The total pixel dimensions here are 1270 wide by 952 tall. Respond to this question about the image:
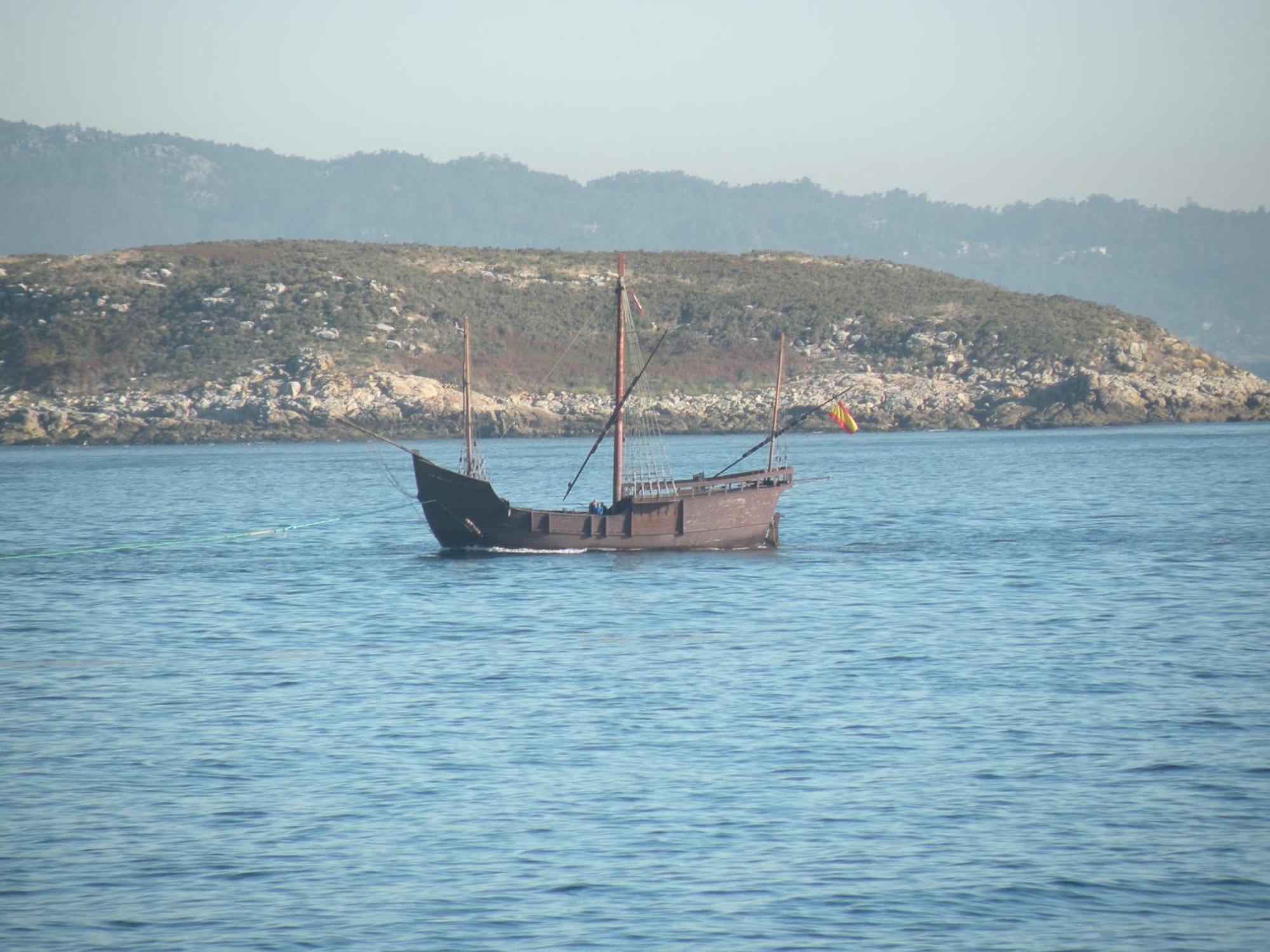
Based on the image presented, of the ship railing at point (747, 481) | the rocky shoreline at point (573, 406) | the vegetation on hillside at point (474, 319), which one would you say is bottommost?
the ship railing at point (747, 481)

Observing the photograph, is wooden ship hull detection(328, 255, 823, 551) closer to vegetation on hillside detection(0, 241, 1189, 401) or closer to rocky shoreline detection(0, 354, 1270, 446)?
rocky shoreline detection(0, 354, 1270, 446)

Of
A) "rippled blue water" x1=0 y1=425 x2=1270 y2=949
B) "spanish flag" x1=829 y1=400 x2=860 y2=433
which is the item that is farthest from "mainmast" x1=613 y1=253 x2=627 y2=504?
"spanish flag" x1=829 y1=400 x2=860 y2=433

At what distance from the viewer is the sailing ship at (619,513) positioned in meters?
44.2

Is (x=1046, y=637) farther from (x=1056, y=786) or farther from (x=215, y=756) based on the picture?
(x=215, y=756)

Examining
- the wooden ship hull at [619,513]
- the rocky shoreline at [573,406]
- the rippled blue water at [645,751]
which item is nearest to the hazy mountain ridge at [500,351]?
the rocky shoreline at [573,406]

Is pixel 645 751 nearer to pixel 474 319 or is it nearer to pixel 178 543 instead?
pixel 178 543

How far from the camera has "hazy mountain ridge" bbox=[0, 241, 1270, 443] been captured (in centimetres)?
13612

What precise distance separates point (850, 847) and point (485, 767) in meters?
5.57

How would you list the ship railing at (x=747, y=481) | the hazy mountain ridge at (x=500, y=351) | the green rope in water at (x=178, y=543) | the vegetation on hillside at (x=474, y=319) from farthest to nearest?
the vegetation on hillside at (x=474, y=319), the hazy mountain ridge at (x=500, y=351), the green rope in water at (x=178, y=543), the ship railing at (x=747, y=481)

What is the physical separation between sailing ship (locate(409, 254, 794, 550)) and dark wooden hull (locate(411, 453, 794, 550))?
18 millimetres

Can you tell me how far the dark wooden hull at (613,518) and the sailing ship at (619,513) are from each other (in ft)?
0.06

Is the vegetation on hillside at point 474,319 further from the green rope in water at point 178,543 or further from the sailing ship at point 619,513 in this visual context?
the sailing ship at point 619,513

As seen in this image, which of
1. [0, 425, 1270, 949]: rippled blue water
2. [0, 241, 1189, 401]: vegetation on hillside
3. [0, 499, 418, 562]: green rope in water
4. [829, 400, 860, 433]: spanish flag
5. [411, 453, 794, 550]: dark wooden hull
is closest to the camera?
[0, 425, 1270, 949]: rippled blue water

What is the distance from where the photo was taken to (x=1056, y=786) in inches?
766
